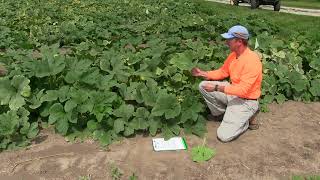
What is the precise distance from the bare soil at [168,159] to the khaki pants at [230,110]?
0.14m

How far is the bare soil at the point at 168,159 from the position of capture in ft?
18.2

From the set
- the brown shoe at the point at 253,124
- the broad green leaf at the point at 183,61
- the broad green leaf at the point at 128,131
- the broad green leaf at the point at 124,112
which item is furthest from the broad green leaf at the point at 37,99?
the brown shoe at the point at 253,124

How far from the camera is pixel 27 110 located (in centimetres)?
650

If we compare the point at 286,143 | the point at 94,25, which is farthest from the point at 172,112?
the point at 94,25

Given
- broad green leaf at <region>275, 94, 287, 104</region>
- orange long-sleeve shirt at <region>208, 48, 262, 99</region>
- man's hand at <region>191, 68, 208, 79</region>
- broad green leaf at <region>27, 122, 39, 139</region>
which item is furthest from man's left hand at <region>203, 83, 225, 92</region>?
broad green leaf at <region>27, 122, 39, 139</region>

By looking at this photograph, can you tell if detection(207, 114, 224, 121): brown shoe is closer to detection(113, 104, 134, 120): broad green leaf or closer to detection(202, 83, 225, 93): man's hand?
detection(202, 83, 225, 93): man's hand

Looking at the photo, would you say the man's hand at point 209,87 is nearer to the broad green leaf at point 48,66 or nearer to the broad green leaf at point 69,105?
the broad green leaf at point 69,105

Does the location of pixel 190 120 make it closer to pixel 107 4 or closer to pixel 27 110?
pixel 27 110

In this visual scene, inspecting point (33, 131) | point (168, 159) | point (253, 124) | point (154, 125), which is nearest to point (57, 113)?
point (33, 131)

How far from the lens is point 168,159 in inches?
231

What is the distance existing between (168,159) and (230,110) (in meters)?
1.30

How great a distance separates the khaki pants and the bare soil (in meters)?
0.14

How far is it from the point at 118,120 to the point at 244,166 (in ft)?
5.92

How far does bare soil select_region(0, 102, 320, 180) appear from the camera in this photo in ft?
18.2
